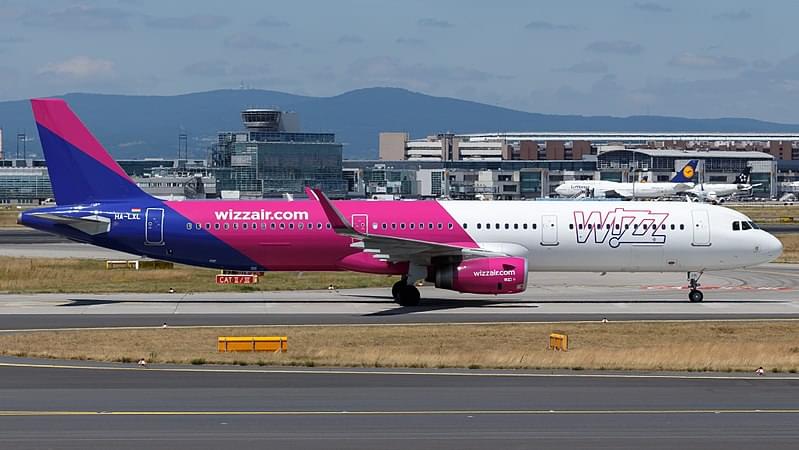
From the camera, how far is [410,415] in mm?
20219

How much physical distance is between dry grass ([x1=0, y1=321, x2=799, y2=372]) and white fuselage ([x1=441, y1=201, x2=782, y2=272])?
7373mm

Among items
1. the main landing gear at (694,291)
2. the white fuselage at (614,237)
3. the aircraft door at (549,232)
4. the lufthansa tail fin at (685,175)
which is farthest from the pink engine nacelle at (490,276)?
the lufthansa tail fin at (685,175)

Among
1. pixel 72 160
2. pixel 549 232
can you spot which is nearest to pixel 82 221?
pixel 72 160

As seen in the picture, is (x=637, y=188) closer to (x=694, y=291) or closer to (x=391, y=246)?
(x=694, y=291)

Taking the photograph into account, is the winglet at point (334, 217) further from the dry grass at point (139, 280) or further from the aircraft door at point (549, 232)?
the dry grass at point (139, 280)

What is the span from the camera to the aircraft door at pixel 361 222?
43.4 metres

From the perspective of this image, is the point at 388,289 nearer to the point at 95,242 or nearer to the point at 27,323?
the point at 95,242

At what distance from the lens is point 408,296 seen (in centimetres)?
4184

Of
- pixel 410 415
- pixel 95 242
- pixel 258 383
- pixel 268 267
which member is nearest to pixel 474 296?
pixel 268 267

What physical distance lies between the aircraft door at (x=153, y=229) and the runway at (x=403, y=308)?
7.42ft

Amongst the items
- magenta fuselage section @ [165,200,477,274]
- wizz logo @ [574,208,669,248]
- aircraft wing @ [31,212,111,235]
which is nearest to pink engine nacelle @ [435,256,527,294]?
magenta fuselage section @ [165,200,477,274]

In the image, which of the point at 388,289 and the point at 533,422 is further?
the point at 388,289

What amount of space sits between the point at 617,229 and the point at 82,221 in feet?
65.2

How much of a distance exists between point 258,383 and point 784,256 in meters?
51.0
